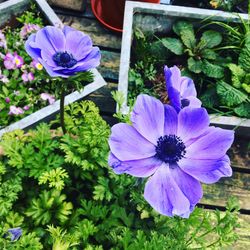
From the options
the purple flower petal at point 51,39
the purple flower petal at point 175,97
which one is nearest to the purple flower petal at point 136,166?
the purple flower petal at point 175,97

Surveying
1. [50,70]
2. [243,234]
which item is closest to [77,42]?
[50,70]

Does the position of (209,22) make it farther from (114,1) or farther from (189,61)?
(114,1)

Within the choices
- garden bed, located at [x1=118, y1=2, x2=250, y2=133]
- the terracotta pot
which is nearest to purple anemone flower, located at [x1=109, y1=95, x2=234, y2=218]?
garden bed, located at [x1=118, y1=2, x2=250, y2=133]

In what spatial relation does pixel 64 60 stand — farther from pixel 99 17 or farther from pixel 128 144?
pixel 99 17

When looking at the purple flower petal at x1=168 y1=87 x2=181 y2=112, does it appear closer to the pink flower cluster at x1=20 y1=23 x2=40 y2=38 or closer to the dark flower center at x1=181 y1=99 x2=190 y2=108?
the dark flower center at x1=181 y1=99 x2=190 y2=108

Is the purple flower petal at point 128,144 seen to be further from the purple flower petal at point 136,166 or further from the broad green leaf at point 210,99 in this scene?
the broad green leaf at point 210,99

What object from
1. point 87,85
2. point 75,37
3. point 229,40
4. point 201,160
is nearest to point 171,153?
point 201,160
